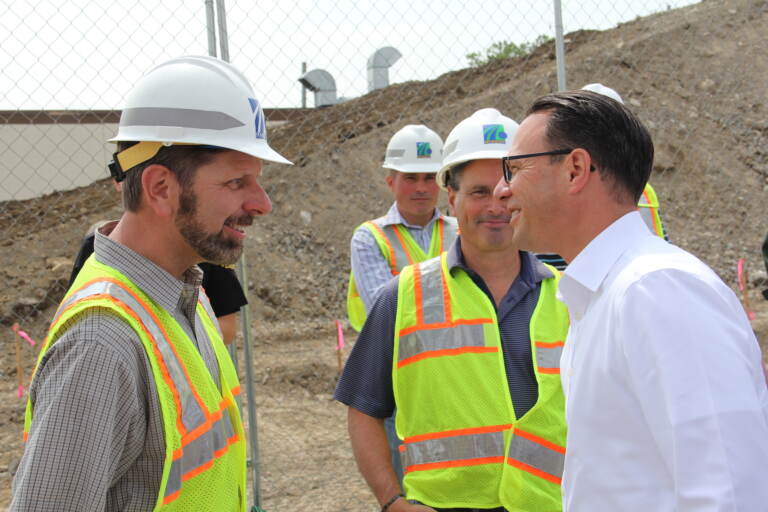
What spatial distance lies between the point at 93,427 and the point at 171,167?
2.37 feet

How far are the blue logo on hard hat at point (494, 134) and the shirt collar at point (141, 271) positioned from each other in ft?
5.18

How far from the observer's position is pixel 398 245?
453 cm

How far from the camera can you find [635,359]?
1.47m

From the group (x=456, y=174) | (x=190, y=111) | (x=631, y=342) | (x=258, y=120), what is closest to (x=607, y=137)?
(x=631, y=342)

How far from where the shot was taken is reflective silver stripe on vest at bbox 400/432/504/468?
102 inches

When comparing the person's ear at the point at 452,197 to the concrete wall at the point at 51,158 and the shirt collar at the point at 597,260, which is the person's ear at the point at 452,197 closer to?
the shirt collar at the point at 597,260

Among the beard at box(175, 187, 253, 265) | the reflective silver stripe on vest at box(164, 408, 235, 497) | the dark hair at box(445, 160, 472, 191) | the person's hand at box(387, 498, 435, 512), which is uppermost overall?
the dark hair at box(445, 160, 472, 191)

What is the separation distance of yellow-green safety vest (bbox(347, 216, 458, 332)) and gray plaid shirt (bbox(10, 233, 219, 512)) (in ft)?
8.54

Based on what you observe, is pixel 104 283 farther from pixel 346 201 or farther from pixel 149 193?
pixel 346 201

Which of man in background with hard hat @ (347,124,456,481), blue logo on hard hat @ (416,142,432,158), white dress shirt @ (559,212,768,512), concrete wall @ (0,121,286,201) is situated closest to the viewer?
white dress shirt @ (559,212,768,512)

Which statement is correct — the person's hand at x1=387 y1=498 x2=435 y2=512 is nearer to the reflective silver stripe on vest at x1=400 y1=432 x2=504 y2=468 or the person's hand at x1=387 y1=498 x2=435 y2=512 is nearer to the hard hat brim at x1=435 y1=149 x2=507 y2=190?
the reflective silver stripe on vest at x1=400 y1=432 x2=504 y2=468

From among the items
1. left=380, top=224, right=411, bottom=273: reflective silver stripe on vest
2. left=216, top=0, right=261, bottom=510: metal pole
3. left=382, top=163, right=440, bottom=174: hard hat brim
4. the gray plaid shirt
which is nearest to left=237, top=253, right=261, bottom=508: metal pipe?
left=216, top=0, right=261, bottom=510: metal pole

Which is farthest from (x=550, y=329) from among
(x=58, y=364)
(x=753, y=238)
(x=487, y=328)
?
(x=753, y=238)

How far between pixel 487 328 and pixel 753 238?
13.7 metres
